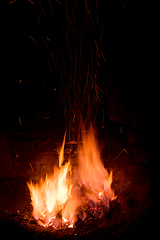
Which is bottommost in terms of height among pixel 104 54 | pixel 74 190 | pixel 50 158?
pixel 74 190

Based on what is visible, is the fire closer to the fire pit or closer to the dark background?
the fire pit

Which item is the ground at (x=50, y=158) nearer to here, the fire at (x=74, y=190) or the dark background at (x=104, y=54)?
the fire at (x=74, y=190)

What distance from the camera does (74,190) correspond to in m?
2.42

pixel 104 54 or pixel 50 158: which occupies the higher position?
Result: pixel 104 54

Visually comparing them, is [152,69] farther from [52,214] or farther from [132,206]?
[52,214]

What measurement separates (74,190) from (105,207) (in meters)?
0.52

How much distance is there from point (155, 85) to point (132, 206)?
2064mm

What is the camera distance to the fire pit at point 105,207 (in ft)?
5.98

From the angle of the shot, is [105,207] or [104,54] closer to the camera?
[105,207]

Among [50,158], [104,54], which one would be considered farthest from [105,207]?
[104,54]

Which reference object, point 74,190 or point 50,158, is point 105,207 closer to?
point 74,190

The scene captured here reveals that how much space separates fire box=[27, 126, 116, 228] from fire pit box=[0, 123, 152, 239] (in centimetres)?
3

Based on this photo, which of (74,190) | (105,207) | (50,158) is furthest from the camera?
(50,158)

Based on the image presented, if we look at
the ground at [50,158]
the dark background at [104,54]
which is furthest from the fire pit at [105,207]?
the dark background at [104,54]
